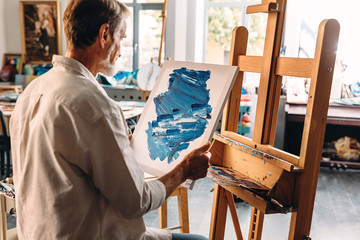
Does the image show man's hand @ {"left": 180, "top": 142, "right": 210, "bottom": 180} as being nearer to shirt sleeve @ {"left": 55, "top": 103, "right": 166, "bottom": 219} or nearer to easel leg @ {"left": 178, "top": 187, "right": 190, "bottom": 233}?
shirt sleeve @ {"left": 55, "top": 103, "right": 166, "bottom": 219}

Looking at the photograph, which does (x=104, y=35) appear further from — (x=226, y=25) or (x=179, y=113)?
(x=226, y=25)

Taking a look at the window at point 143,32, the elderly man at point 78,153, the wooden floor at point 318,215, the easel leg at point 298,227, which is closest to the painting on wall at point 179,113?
the elderly man at point 78,153

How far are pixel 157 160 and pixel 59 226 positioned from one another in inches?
20.6

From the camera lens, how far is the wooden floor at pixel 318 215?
107 inches

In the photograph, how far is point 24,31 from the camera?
21.0ft

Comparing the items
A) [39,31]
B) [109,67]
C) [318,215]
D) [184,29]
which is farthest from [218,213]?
[39,31]

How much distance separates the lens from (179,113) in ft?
4.55

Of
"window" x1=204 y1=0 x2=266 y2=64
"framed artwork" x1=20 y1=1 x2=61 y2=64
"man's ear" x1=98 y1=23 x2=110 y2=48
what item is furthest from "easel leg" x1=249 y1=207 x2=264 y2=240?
"framed artwork" x1=20 y1=1 x2=61 y2=64

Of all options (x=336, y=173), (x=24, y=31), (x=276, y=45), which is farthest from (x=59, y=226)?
(x=24, y=31)

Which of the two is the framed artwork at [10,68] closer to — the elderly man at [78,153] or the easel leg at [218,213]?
the easel leg at [218,213]

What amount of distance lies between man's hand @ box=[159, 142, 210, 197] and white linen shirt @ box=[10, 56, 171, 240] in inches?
6.8

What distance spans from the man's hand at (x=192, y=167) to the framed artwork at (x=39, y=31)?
5.75 m

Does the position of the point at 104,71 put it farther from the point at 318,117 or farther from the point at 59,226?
the point at 318,117

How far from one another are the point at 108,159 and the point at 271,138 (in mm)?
802
